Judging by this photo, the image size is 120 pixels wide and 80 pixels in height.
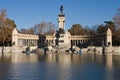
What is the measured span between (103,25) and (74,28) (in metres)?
15.0

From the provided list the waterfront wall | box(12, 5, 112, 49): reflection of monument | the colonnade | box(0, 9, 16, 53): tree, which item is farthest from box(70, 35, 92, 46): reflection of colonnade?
box(0, 9, 16, 53): tree

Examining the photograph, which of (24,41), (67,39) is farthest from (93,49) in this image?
(24,41)

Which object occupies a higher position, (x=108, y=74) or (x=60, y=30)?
(x=60, y=30)

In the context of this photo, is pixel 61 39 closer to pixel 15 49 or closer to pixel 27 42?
pixel 27 42

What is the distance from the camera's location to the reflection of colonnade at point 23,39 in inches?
5022

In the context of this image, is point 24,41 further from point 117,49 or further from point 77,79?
point 77,79

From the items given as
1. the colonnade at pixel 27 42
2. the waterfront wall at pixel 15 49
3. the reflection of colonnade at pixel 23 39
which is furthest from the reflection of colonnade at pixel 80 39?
the waterfront wall at pixel 15 49

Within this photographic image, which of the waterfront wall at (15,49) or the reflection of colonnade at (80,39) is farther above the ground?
the reflection of colonnade at (80,39)

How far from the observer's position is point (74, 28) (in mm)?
160625

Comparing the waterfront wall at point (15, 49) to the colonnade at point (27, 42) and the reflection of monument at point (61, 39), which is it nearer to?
the reflection of monument at point (61, 39)

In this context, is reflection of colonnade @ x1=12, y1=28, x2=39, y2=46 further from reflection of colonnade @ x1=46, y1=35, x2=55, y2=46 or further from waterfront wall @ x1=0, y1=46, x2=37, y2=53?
reflection of colonnade @ x1=46, y1=35, x2=55, y2=46

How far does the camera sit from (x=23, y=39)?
134 metres

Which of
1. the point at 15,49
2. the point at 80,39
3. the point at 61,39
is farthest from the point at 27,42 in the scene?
the point at 80,39

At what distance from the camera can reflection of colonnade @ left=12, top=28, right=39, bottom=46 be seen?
128 meters
